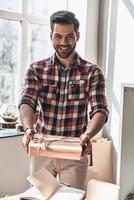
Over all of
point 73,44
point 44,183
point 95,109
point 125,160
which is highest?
point 73,44

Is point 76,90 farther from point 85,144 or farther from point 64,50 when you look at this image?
point 85,144

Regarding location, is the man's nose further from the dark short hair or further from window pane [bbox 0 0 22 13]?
window pane [bbox 0 0 22 13]

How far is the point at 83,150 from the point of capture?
130 centimetres

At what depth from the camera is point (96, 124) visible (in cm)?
152

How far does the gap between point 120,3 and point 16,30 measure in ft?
3.23

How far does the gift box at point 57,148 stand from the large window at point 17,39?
5.67ft

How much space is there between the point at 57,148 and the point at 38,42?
6.69 ft

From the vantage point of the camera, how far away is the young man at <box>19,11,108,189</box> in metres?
1.61

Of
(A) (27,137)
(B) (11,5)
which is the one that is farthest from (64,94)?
(B) (11,5)

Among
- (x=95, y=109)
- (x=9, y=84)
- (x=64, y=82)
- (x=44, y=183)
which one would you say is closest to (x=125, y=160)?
(x=44, y=183)

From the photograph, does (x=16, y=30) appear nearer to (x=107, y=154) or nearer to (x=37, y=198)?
(x=107, y=154)

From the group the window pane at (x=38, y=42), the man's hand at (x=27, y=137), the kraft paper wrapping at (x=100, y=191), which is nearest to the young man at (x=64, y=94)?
the man's hand at (x=27, y=137)

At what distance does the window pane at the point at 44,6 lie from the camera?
121 inches

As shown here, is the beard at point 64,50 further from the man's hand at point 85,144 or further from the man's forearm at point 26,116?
the man's hand at point 85,144
